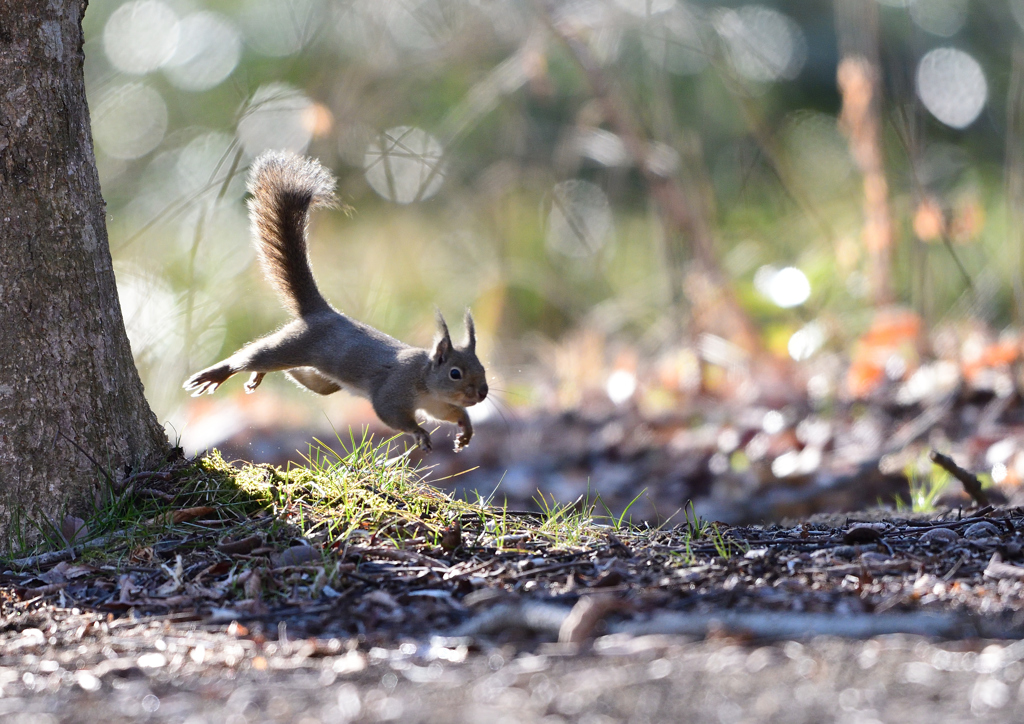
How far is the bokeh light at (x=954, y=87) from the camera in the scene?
9.17 meters

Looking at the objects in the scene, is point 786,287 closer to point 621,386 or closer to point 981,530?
point 621,386

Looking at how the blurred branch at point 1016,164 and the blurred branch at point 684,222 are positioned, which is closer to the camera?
the blurred branch at point 1016,164

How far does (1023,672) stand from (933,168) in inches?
333

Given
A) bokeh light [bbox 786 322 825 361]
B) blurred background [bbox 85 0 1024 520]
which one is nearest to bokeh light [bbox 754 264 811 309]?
blurred background [bbox 85 0 1024 520]

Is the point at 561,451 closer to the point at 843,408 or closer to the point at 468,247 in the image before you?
the point at 843,408

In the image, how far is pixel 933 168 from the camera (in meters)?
9.05

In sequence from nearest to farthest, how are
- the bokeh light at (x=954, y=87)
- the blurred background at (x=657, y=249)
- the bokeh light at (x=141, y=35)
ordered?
the blurred background at (x=657, y=249) < the bokeh light at (x=141, y=35) < the bokeh light at (x=954, y=87)

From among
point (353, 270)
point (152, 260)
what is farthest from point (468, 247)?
point (152, 260)

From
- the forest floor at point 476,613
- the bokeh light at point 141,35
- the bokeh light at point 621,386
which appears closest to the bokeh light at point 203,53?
the bokeh light at point 141,35

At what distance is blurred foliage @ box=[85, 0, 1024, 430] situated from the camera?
199 inches

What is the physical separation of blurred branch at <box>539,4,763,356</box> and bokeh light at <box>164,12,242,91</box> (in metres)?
5.50

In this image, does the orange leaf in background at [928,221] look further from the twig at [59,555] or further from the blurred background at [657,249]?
the twig at [59,555]

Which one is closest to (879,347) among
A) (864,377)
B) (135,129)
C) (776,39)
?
(864,377)

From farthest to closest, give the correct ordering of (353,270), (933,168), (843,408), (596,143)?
(933,168) → (353,270) → (596,143) → (843,408)
